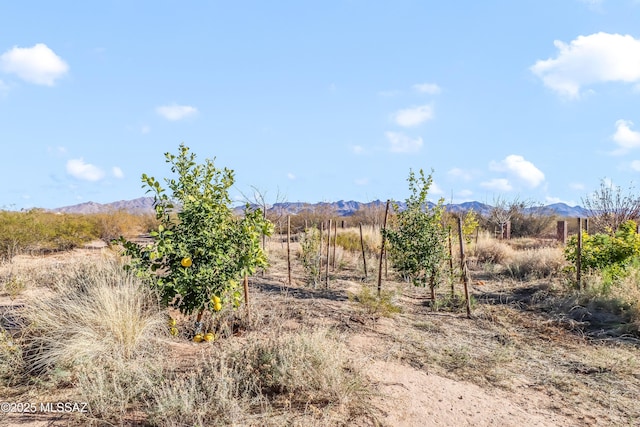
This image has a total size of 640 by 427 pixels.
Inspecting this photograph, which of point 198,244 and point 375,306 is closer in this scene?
point 198,244

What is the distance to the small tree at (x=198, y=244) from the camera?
17.3 ft

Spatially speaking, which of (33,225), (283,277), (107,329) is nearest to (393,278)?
(283,277)

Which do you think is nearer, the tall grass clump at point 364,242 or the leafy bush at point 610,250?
the leafy bush at point 610,250

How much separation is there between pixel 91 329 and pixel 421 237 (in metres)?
5.63

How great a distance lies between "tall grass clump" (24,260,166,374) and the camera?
15.0 ft

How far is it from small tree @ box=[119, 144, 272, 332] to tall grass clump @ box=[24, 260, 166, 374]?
39cm

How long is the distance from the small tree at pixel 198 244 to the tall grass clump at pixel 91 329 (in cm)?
39

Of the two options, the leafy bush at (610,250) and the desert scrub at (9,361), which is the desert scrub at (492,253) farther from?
the desert scrub at (9,361)

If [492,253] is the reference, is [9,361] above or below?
below

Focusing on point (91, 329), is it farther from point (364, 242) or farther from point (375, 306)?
point (364, 242)

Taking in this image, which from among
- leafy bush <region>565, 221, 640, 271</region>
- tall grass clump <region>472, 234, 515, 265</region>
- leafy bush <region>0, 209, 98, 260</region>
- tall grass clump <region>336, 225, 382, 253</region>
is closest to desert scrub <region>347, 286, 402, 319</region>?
leafy bush <region>565, 221, 640, 271</region>

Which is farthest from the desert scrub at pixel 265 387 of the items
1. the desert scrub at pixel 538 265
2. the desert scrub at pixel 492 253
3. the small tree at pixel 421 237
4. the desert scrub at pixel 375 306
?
the desert scrub at pixel 492 253

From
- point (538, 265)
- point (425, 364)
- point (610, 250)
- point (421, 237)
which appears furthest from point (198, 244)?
point (538, 265)

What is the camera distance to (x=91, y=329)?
16.1ft
